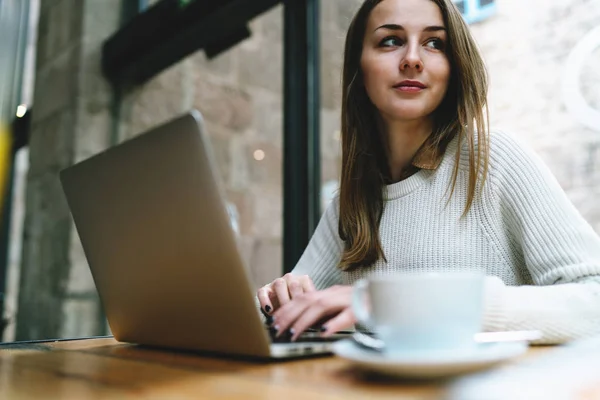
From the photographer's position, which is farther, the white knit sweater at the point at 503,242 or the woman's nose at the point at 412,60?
the woman's nose at the point at 412,60

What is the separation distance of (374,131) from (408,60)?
257 mm

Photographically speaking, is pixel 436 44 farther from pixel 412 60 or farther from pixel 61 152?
pixel 61 152

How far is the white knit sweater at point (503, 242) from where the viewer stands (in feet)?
2.07

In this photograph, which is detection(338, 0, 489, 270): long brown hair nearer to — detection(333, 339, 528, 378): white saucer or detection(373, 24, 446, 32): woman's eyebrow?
detection(373, 24, 446, 32): woman's eyebrow

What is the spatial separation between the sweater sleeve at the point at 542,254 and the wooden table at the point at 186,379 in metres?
0.09

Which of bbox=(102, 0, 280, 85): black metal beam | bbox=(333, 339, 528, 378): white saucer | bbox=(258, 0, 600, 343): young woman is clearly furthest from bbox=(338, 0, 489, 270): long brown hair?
bbox=(102, 0, 280, 85): black metal beam

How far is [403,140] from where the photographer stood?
1.12 m

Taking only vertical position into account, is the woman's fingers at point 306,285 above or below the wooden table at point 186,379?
above

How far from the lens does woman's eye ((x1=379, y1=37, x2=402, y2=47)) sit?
1.06 metres

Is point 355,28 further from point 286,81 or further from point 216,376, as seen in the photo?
point 216,376

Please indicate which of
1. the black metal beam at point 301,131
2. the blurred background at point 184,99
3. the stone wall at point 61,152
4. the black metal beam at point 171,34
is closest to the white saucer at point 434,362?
the blurred background at point 184,99

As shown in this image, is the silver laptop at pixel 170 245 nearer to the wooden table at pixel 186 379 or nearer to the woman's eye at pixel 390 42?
the wooden table at pixel 186 379

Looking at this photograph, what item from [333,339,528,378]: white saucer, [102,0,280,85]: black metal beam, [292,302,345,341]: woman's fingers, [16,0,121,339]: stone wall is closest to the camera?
[333,339,528,378]: white saucer

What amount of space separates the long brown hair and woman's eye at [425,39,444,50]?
0.05ft
